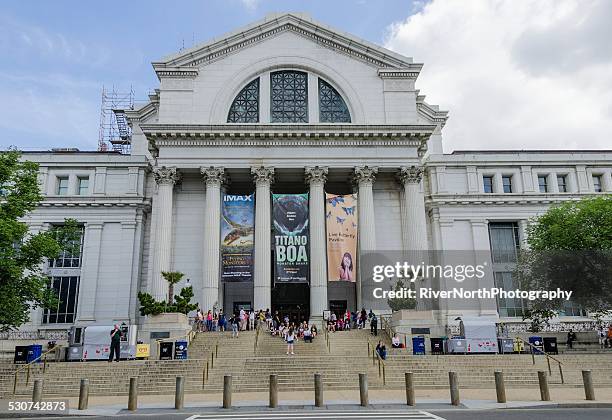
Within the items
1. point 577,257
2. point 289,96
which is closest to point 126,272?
point 289,96

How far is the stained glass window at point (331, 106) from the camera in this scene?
45.2 m

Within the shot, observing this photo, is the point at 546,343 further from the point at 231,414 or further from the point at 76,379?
the point at 76,379

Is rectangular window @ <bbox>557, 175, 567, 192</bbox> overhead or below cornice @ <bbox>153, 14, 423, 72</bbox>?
below

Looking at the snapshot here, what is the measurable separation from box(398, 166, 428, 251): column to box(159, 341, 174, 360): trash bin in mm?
21321

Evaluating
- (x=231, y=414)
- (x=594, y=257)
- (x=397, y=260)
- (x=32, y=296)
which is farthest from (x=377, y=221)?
(x=231, y=414)

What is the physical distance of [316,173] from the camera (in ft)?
136

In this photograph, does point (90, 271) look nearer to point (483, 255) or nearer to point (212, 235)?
point (212, 235)

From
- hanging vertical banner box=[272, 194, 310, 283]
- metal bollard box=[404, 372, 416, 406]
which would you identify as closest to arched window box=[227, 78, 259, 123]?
hanging vertical banner box=[272, 194, 310, 283]

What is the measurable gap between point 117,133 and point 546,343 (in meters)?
60.5

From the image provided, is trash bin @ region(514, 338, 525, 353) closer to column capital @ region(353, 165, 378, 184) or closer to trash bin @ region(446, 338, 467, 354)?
trash bin @ region(446, 338, 467, 354)

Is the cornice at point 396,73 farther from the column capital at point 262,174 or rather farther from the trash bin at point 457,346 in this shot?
the trash bin at point 457,346

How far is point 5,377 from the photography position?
24625mm

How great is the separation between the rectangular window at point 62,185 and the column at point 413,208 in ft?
98.8

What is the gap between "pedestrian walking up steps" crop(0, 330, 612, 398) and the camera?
23.0 m
